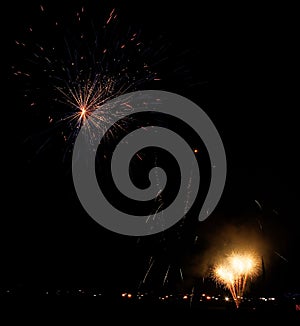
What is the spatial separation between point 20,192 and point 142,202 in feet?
21.6

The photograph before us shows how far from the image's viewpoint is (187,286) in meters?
23.6

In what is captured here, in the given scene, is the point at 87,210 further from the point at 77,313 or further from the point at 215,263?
the point at 215,263

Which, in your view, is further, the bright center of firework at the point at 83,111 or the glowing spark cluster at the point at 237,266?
the glowing spark cluster at the point at 237,266

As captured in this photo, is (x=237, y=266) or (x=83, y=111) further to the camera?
(x=237, y=266)

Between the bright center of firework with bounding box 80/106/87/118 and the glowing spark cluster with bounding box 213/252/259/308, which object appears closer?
the bright center of firework with bounding box 80/106/87/118

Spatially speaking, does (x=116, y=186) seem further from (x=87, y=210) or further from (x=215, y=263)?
(x=215, y=263)

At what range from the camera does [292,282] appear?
23375 mm

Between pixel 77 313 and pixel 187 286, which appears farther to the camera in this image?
pixel 187 286

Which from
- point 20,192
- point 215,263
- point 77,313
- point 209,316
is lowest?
point 77,313

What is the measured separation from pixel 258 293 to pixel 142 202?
12.6 meters

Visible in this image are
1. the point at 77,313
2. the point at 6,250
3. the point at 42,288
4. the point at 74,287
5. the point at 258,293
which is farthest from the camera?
the point at 258,293

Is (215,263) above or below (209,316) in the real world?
above

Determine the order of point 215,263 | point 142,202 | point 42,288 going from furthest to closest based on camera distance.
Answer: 1. point 215,263
2. point 142,202
3. point 42,288

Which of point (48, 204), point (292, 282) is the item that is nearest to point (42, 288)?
point (48, 204)
